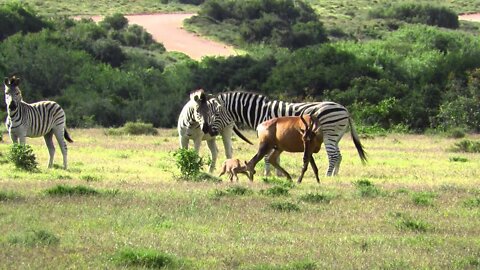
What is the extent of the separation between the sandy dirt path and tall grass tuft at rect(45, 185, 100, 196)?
41.7 m

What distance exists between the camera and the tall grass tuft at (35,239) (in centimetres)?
1130

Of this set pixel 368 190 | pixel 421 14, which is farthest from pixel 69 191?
pixel 421 14

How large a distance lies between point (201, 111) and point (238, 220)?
7382 millimetres

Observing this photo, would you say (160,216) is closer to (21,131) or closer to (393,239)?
(393,239)

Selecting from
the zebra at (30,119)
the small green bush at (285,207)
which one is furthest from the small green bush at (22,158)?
the small green bush at (285,207)

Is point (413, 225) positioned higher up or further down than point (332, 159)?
higher up

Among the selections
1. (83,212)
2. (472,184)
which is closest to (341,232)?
(83,212)

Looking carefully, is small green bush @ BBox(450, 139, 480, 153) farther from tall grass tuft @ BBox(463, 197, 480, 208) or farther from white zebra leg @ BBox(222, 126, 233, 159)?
tall grass tuft @ BBox(463, 197, 480, 208)

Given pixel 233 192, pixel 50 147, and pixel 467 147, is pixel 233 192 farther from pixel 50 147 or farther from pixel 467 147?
pixel 467 147

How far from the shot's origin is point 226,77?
48.3 m

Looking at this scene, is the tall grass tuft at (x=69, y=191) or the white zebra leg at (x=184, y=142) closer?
the tall grass tuft at (x=69, y=191)

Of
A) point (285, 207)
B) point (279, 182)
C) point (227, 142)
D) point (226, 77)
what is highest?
point (285, 207)

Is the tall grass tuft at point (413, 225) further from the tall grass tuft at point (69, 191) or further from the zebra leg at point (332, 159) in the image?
the zebra leg at point (332, 159)

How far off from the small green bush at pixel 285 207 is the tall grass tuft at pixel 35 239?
13.7ft
